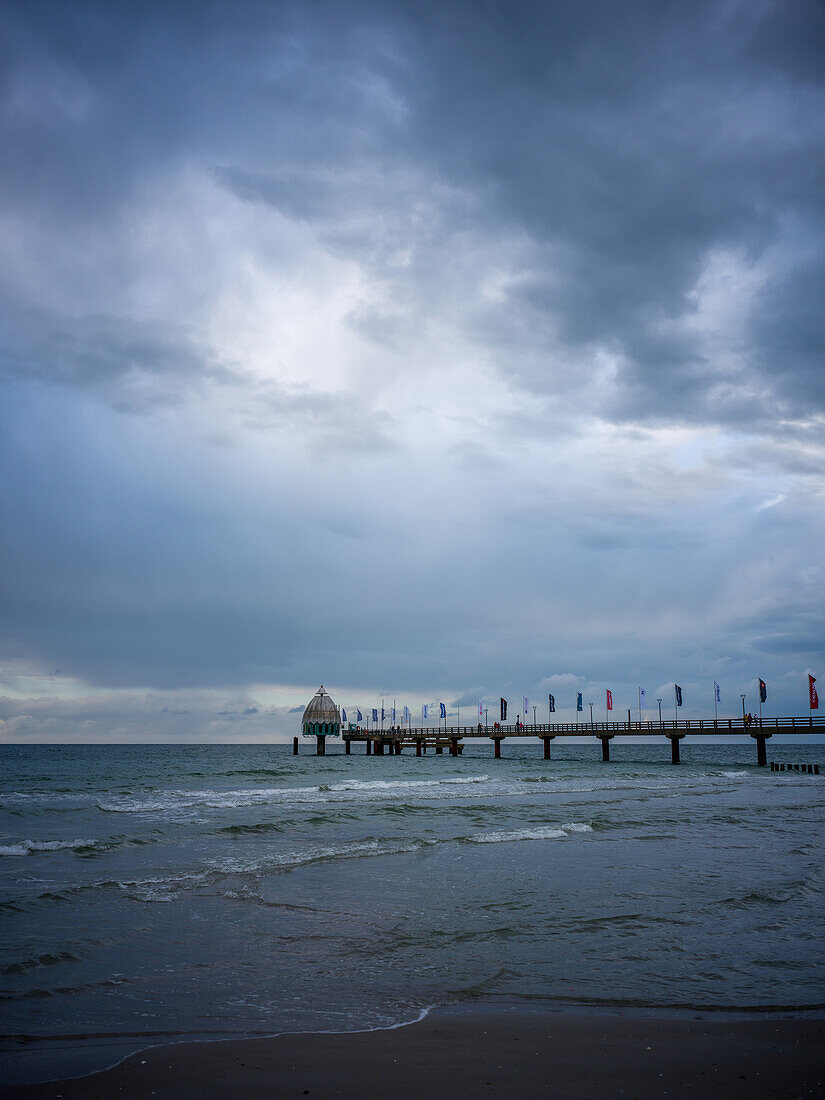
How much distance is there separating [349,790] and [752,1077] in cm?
3619

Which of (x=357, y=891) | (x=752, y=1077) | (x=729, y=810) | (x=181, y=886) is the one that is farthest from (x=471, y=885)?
(x=729, y=810)

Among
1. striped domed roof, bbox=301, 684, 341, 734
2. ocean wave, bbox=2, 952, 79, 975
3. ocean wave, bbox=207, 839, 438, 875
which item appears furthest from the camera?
striped domed roof, bbox=301, 684, 341, 734

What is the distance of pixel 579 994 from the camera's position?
8172 mm

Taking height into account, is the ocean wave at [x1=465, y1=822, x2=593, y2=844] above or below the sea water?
below

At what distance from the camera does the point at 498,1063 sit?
618 centimetres

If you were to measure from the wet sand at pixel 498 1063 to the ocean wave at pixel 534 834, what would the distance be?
13.1 m

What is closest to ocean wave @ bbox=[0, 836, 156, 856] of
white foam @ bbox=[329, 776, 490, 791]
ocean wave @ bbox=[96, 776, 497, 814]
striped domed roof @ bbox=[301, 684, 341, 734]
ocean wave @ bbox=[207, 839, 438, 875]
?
ocean wave @ bbox=[207, 839, 438, 875]

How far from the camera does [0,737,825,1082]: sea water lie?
7.82 metres

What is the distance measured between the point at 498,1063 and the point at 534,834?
15.7m

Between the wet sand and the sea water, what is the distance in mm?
493

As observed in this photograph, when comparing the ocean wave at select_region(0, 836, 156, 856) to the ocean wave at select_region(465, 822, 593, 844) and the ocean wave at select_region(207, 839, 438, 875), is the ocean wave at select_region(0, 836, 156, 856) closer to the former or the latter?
the ocean wave at select_region(207, 839, 438, 875)

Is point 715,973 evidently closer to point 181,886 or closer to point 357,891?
point 357,891

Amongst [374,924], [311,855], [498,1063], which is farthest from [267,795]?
[498,1063]

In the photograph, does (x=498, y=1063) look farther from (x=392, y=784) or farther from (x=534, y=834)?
(x=392, y=784)
